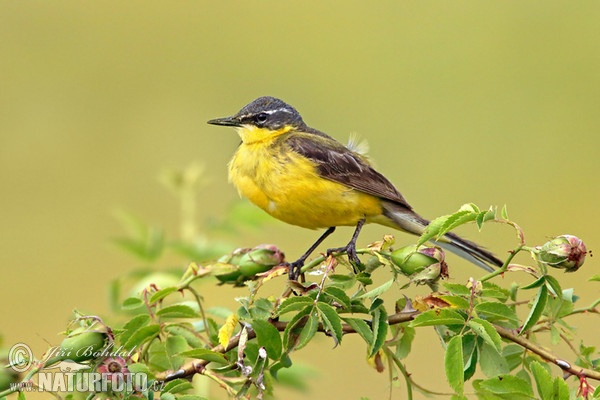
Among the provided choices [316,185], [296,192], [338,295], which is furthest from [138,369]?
[316,185]

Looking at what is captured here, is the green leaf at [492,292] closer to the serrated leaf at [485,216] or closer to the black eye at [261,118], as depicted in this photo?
the serrated leaf at [485,216]

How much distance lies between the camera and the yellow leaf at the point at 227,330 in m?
3.01

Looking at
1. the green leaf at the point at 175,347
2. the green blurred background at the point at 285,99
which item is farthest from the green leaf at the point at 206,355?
the green blurred background at the point at 285,99

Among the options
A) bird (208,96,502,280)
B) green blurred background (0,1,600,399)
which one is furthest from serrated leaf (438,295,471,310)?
green blurred background (0,1,600,399)

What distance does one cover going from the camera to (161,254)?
4484 millimetres

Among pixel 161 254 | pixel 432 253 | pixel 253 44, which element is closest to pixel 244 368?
pixel 432 253

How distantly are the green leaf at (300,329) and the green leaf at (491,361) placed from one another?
520 mm

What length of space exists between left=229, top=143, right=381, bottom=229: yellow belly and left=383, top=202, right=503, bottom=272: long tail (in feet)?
0.31

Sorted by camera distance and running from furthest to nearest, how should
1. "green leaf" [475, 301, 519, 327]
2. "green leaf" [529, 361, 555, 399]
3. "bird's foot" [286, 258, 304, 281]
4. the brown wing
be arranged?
A: the brown wing
"bird's foot" [286, 258, 304, 281]
"green leaf" [475, 301, 519, 327]
"green leaf" [529, 361, 555, 399]

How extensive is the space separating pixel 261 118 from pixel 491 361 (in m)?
3.31

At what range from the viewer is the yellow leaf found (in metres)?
3.01

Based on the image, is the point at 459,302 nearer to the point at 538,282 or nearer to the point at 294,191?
the point at 538,282

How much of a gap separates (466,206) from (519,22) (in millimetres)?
16400

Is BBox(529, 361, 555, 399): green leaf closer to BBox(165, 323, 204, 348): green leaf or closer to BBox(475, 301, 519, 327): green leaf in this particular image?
BBox(475, 301, 519, 327): green leaf
